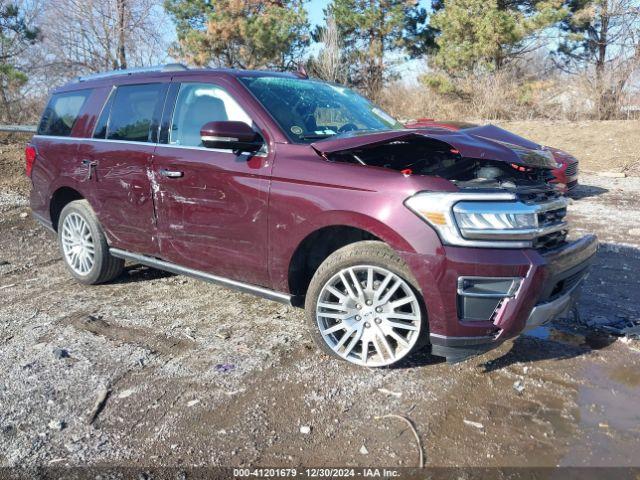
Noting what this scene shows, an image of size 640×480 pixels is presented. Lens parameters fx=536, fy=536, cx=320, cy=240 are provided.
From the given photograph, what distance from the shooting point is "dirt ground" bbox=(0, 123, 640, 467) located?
267 centimetres

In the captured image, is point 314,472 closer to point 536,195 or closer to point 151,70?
point 536,195

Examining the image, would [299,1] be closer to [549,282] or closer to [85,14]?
[85,14]

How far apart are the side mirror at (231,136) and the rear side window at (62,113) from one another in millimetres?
2200

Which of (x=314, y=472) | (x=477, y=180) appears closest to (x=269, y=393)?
(x=314, y=472)

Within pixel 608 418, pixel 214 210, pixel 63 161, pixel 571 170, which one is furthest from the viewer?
pixel 571 170

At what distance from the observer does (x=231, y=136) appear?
11.6 ft

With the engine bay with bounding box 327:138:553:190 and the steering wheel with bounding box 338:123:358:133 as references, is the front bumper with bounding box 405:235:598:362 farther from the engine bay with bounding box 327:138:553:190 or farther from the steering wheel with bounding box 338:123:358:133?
the steering wheel with bounding box 338:123:358:133

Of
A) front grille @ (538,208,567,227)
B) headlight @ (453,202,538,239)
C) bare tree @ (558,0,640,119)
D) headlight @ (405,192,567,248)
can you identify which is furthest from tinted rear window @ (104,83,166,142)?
bare tree @ (558,0,640,119)

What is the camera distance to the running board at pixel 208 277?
148 inches

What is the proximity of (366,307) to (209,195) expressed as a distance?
4.71ft

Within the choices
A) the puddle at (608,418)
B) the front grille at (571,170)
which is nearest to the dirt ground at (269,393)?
the puddle at (608,418)

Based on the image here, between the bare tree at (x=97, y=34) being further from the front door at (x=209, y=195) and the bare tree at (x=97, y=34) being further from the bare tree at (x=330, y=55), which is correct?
the front door at (x=209, y=195)

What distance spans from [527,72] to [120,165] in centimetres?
2137

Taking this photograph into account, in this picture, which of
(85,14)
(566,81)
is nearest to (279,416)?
(566,81)
